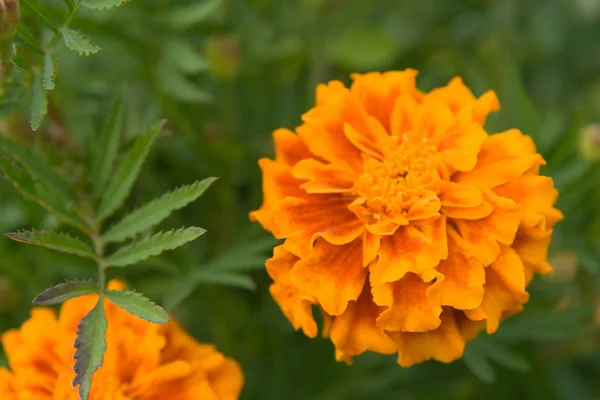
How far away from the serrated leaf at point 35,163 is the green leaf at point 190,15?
25 cm

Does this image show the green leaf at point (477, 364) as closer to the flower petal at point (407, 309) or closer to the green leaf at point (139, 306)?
the flower petal at point (407, 309)

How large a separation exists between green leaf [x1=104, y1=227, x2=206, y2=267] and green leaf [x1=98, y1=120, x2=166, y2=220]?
0.06m

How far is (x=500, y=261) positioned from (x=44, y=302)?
37cm

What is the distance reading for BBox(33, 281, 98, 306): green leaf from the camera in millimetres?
608

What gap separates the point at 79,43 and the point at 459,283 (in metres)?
0.38

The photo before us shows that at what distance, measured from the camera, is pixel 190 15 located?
3.03ft

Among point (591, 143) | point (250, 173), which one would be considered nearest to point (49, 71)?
point (250, 173)

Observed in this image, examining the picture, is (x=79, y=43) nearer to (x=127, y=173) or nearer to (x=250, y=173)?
(x=127, y=173)

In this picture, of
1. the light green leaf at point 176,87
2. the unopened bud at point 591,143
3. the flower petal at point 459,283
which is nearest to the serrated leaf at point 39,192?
the light green leaf at point 176,87

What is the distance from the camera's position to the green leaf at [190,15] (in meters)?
0.89

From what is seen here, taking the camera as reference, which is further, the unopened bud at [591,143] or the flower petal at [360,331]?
the unopened bud at [591,143]

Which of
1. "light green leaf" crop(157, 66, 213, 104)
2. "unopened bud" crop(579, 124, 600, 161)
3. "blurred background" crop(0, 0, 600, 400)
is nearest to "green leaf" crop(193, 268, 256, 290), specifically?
"blurred background" crop(0, 0, 600, 400)

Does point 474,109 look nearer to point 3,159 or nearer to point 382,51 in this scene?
point 3,159

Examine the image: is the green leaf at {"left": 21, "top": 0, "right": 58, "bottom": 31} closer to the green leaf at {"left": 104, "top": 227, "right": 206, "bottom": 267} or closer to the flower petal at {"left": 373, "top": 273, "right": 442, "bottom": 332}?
the green leaf at {"left": 104, "top": 227, "right": 206, "bottom": 267}
